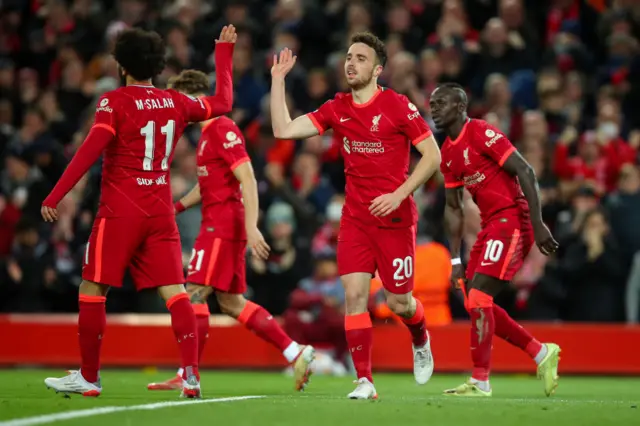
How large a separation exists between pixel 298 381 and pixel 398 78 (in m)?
6.50

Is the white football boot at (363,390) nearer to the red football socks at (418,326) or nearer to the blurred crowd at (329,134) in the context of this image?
the red football socks at (418,326)

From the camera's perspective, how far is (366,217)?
8898 mm

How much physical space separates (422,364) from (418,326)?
353 millimetres

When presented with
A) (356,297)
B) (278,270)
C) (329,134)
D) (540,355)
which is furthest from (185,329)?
(329,134)

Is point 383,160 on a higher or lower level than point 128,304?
higher

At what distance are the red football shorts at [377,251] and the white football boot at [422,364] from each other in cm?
110

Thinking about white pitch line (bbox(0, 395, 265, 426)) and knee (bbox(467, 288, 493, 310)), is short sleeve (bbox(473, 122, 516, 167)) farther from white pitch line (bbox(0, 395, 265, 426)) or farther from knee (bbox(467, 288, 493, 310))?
white pitch line (bbox(0, 395, 265, 426))

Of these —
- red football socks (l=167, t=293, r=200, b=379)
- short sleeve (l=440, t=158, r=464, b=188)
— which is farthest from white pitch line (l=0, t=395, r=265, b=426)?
short sleeve (l=440, t=158, r=464, b=188)

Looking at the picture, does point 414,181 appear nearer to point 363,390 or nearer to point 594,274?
point 363,390

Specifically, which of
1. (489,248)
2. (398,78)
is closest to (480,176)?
(489,248)

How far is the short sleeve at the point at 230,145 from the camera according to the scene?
9.95 metres

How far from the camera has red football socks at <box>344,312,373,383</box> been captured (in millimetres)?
8625

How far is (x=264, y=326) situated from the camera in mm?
10297

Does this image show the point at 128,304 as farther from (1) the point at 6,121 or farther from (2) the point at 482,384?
(2) the point at 482,384
